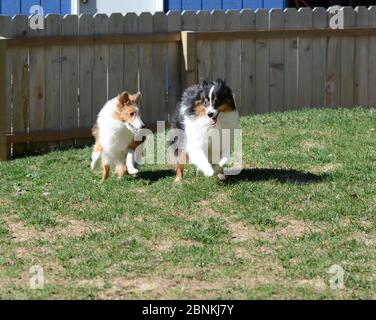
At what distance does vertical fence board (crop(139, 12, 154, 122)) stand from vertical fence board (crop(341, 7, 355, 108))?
2796 millimetres

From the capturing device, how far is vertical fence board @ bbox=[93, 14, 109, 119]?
13.1 meters

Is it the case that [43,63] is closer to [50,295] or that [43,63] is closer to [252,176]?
[252,176]

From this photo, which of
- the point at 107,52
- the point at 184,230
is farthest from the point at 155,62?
the point at 184,230

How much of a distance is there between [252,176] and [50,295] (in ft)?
11.2

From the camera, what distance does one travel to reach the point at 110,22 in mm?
13188

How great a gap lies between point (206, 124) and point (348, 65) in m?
5.16

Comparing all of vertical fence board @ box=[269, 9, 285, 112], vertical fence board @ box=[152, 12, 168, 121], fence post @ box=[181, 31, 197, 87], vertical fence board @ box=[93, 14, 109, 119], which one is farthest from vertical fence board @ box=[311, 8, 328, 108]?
vertical fence board @ box=[93, 14, 109, 119]

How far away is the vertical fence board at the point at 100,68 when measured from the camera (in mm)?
13117

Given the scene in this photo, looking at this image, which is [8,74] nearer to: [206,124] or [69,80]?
[69,80]

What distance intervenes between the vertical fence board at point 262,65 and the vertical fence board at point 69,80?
253 centimetres

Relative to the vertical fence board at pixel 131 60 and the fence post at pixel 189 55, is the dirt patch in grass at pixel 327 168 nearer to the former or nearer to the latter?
the fence post at pixel 189 55

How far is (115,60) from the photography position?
13273 millimetres

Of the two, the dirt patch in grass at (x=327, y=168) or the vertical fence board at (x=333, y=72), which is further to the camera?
the vertical fence board at (x=333, y=72)

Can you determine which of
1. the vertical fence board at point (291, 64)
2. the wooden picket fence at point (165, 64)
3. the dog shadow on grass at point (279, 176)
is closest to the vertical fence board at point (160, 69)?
the wooden picket fence at point (165, 64)
